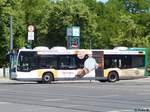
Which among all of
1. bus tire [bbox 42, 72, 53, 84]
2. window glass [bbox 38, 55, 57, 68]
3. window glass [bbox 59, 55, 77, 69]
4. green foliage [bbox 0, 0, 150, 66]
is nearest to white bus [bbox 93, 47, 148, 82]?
window glass [bbox 59, 55, 77, 69]

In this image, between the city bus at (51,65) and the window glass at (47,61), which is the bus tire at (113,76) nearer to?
the city bus at (51,65)

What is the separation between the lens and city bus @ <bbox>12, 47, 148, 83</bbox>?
42812mm

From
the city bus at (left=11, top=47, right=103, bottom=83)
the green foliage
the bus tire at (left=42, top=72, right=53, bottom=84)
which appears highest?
the green foliage

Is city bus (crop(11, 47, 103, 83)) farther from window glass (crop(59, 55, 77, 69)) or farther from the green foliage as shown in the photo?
the green foliage

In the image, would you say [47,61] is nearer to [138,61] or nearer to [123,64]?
[123,64]

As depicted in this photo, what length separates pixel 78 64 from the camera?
44250 mm

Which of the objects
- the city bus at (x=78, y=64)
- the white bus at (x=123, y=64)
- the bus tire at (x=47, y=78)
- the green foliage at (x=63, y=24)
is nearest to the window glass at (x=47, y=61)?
the city bus at (x=78, y=64)

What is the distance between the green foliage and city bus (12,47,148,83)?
22317 mm

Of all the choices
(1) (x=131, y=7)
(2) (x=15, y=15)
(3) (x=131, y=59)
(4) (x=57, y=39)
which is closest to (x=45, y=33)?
(4) (x=57, y=39)

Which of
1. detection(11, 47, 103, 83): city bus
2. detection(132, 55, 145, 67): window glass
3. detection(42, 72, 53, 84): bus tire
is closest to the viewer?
detection(11, 47, 103, 83): city bus

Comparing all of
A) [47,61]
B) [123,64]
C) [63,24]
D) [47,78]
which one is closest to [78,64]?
[47,61]

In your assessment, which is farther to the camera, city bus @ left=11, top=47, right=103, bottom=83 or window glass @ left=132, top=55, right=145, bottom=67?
window glass @ left=132, top=55, right=145, bottom=67

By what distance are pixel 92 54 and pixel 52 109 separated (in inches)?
1029

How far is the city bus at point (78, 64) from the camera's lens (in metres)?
42.8
